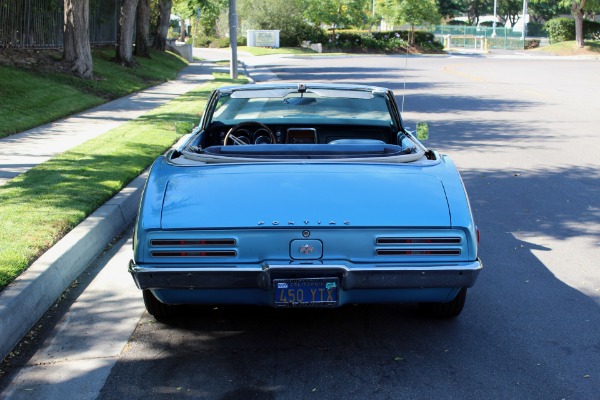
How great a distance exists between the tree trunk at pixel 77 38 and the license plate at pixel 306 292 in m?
19.8

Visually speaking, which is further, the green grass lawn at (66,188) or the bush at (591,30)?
the bush at (591,30)

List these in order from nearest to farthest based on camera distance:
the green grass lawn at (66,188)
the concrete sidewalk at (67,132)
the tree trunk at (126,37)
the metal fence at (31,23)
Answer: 1. the green grass lawn at (66,188)
2. the concrete sidewalk at (67,132)
3. the metal fence at (31,23)
4. the tree trunk at (126,37)

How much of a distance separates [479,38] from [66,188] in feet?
264

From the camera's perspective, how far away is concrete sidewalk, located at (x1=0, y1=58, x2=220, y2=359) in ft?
16.2

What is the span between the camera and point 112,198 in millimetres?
8281

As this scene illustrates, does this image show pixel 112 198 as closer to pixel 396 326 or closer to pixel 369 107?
pixel 369 107

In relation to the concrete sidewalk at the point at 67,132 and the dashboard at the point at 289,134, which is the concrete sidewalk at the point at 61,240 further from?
the dashboard at the point at 289,134

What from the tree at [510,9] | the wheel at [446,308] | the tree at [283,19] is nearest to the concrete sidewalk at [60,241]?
the wheel at [446,308]

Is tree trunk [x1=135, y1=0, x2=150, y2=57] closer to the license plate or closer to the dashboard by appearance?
the dashboard

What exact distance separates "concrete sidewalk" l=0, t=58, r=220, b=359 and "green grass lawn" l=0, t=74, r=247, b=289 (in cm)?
11

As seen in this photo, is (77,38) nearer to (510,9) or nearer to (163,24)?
(163,24)

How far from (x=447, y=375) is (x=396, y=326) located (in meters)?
0.81

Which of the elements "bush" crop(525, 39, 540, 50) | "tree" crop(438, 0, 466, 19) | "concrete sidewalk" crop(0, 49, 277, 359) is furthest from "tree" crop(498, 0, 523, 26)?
"concrete sidewalk" crop(0, 49, 277, 359)

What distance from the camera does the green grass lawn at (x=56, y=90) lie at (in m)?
15.4
